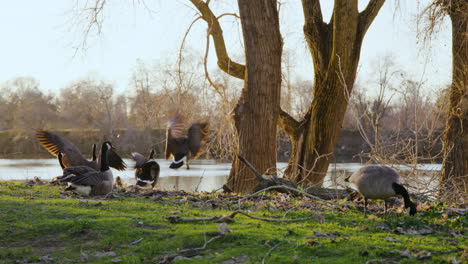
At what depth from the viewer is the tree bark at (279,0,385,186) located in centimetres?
1090

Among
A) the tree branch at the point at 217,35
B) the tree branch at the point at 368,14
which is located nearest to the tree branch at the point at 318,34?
the tree branch at the point at 368,14

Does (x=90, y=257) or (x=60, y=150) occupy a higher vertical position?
(x=60, y=150)

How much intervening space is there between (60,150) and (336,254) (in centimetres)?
869

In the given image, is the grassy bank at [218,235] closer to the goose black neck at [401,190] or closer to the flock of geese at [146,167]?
the goose black neck at [401,190]

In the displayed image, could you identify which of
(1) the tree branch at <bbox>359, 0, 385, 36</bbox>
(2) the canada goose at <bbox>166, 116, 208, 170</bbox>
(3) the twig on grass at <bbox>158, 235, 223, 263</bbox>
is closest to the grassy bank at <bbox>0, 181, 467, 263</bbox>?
(3) the twig on grass at <bbox>158, 235, 223, 263</bbox>

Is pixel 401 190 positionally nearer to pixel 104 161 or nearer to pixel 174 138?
pixel 104 161

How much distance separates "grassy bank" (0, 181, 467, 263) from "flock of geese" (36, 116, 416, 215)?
456 mm

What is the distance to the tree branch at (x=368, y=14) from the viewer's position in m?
11.2

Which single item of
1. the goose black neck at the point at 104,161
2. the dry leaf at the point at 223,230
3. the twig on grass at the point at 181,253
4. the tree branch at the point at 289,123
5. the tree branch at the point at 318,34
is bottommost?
the twig on grass at the point at 181,253

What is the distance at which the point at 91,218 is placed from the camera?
5.95 metres

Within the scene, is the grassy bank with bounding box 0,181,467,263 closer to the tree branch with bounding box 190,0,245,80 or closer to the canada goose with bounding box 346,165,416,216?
the canada goose with bounding box 346,165,416,216

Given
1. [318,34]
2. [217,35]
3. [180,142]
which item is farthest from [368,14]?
[180,142]

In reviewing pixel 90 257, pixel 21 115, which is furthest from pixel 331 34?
pixel 21 115

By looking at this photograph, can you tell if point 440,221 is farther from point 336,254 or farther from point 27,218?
point 27,218
